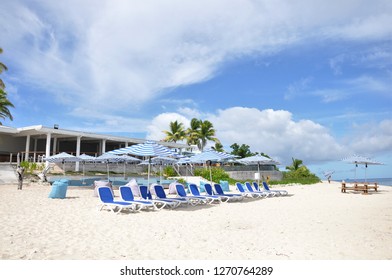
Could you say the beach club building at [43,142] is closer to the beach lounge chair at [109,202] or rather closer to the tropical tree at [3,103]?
the tropical tree at [3,103]

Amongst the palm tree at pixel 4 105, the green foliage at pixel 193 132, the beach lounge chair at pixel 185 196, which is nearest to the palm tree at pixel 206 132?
the green foliage at pixel 193 132

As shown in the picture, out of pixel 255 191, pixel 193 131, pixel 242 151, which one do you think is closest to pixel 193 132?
pixel 193 131

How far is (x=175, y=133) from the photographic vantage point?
156ft

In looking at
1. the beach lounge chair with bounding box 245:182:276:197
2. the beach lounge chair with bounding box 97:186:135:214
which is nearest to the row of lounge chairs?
the beach lounge chair with bounding box 97:186:135:214

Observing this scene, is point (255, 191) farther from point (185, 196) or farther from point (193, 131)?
point (193, 131)

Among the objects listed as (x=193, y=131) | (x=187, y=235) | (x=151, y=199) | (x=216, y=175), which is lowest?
(x=187, y=235)

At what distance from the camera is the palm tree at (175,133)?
156 ft

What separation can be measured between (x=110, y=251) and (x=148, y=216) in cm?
A: 369

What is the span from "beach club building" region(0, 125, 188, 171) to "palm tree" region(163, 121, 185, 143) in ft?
27.0

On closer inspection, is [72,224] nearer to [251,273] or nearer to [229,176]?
[251,273]

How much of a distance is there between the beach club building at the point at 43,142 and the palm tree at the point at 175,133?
8.24 meters

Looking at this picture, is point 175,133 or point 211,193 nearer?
point 211,193

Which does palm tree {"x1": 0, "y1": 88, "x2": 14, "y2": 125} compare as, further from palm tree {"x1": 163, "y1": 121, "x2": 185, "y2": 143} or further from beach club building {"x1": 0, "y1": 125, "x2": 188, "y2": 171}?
palm tree {"x1": 163, "y1": 121, "x2": 185, "y2": 143}

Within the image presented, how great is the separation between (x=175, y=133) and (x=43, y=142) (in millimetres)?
19555
